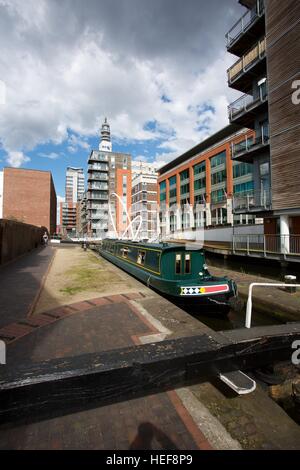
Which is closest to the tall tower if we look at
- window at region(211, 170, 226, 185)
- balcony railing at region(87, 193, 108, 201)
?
balcony railing at region(87, 193, 108, 201)

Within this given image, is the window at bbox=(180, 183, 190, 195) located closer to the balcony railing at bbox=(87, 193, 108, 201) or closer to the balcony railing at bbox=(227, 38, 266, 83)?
the balcony railing at bbox=(227, 38, 266, 83)

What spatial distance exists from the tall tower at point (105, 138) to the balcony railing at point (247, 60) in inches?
3489

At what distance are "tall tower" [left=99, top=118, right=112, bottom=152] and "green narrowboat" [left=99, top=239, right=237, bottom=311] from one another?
10208 centimetres

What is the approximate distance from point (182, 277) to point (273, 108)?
50.9 ft

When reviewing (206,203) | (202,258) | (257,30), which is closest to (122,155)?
(206,203)

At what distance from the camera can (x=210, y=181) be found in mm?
41781

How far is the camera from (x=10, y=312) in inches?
265

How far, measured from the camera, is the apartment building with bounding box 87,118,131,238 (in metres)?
76.4

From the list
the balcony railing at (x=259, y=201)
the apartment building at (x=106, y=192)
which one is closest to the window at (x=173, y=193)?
the apartment building at (x=106, y=192)

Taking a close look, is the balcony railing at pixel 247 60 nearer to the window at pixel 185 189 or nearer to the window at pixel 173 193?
the window at pixel 185 189

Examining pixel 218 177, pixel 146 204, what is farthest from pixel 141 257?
pixel 146 204

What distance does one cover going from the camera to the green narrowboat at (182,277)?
811 cm

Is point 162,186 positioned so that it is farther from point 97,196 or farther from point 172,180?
point 97,196

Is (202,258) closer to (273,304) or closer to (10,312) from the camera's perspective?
(273,304)
